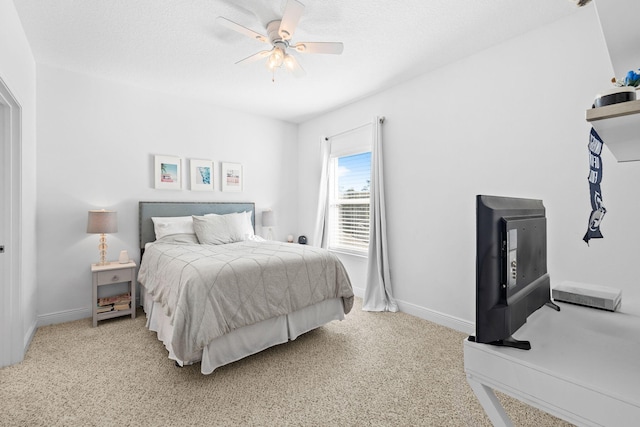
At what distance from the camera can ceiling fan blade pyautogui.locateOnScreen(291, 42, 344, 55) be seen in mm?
2244

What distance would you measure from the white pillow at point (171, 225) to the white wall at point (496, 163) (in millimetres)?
2483

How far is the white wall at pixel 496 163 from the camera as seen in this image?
2088 millimetres

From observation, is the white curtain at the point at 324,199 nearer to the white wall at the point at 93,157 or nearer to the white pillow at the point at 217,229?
the white pillow at the point at 217,229

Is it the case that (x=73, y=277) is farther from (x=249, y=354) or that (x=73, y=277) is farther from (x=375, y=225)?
(x=375, y=225)

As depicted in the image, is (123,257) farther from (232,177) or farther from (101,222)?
(232,177)

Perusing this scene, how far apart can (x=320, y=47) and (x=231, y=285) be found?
1.96 m

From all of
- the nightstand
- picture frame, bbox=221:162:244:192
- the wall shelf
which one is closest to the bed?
the nightstand

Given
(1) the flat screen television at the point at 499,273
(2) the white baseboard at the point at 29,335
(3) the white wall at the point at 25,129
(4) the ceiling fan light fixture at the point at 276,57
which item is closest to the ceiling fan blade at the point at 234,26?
(4) the ceiling fan light fixture at the point at 276,57

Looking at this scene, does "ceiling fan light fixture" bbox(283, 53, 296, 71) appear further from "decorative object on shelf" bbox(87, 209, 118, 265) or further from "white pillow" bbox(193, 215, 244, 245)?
"decorative object on shelf" bbox(87, 209, 118, 265)

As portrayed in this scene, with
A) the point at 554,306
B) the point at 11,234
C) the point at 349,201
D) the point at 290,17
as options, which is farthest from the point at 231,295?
the point at 349,201

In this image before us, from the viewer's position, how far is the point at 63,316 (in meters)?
3.09

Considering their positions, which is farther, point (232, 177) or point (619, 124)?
point (232, 177)

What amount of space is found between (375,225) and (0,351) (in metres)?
3.50

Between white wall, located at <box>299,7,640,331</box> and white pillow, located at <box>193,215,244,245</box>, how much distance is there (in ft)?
6.31
